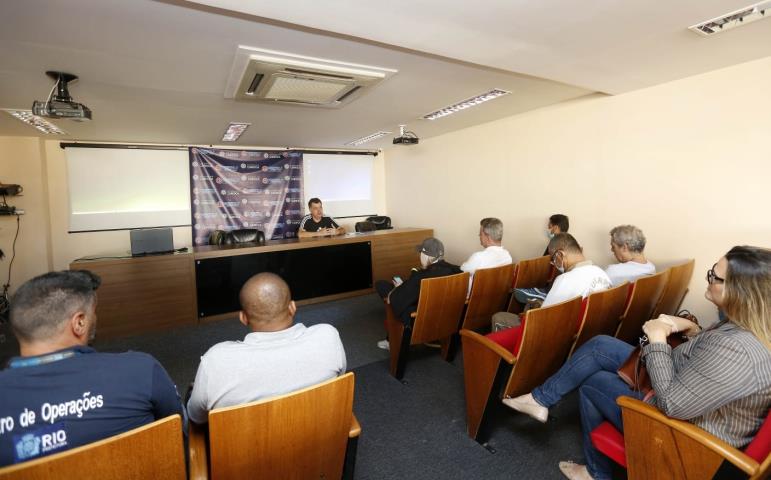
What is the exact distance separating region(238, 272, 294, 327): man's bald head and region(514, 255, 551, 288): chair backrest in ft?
7.48

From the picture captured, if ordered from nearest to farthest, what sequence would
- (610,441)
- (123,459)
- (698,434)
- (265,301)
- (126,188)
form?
(123,459), (698,434), (265,301), (610,441), (126,188)

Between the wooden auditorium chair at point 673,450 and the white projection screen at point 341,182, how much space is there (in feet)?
19.8

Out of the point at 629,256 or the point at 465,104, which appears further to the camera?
the point at 465,104

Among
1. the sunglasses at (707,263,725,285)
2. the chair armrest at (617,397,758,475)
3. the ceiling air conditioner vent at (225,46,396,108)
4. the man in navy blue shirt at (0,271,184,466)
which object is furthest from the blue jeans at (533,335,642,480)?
the ceiling air conditioner vent at (225,46,396,108)

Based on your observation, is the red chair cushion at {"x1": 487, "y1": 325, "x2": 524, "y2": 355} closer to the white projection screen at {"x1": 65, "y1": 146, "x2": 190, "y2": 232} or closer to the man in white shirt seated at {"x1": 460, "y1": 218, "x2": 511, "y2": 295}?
the man in white shirt seated at {"x1": 460, "y1": 218, "x2": 511, "y2": 295}

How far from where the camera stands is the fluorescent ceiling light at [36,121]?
140 inches

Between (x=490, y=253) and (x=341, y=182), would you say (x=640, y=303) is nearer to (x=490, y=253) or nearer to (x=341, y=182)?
(x=490, y=253)

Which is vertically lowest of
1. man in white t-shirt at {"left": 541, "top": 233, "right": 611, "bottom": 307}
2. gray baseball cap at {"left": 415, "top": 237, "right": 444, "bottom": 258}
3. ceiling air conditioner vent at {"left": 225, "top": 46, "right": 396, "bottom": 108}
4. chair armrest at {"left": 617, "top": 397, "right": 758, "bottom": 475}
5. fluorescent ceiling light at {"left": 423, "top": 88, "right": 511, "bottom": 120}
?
chair armrest at {"left": 617, "top": 397, "right": 758, "bottom": 475}

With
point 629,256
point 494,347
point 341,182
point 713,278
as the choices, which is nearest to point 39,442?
point 494,347

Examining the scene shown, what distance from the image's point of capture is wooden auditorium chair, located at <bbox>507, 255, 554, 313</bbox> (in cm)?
313

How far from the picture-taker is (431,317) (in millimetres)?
2646

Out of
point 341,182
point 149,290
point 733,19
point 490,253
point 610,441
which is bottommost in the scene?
point 610,441

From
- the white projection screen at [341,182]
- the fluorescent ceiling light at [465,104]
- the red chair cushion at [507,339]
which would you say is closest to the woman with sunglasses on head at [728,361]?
the red chair cushion at [507,339]

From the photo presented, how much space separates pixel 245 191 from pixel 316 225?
1563 mm
